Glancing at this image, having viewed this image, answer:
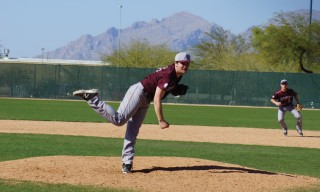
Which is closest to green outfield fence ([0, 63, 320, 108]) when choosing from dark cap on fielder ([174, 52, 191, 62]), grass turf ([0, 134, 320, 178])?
grass turf ([0, 134, 320, 178])

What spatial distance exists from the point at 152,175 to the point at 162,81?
127 centimetres

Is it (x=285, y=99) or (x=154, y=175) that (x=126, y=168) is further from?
(x=285, y=99)

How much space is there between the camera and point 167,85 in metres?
8.96

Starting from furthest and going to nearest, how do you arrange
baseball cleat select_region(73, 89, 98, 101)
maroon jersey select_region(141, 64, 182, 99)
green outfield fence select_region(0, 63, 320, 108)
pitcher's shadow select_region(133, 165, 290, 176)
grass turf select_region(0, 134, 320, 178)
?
green outfield fence select_region(0, 63, 320, 108), grass turf select_region(0, 134, 320, 178), pitcher's shadow select_region(133, 165, 290, 176), baseball cleat select_region(73, 89, 98, 101), maroon jersey select_region(141, 64, 182, 99)

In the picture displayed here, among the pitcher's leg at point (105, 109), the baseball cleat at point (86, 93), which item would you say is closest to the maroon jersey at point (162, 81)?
the pitcher's leg at point (105, 109)

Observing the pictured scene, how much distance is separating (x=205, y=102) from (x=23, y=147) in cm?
3234

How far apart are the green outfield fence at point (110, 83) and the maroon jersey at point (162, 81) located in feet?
119

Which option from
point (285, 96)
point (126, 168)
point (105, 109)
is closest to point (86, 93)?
point (105, 109)

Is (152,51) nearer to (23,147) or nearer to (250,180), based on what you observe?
(23,147)

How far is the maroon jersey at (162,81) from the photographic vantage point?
29.5 feet

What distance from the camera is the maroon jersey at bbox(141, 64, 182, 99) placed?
9.00 m

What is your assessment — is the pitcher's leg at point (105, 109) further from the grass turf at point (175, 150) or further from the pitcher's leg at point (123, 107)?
the grass turf at point (175, 150)

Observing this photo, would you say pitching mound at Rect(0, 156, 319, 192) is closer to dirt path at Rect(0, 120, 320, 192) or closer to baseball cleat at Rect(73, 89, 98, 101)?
dirt path at Rect(0, 120, 320, 192)

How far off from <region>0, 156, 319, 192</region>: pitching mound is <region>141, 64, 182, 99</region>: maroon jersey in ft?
3.66
